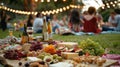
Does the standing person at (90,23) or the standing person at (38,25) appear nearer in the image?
the standing person at (90,23)

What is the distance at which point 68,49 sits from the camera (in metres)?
5.35

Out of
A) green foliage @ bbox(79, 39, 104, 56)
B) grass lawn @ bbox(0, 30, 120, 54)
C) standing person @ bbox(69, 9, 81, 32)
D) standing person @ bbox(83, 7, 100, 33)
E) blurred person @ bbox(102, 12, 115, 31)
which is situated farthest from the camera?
blurred person @ bbox(102, 12, 115, 31)

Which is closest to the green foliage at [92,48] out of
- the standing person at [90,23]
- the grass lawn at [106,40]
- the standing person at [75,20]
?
the grass lawn at [106,40]

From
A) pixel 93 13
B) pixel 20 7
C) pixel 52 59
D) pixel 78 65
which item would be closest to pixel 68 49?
pixel 52 59

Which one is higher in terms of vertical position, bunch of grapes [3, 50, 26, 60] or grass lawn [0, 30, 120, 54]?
bunch of grapes [3, 50, 26, 60]

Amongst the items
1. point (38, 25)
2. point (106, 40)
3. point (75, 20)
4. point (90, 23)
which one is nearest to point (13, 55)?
point (106, 40)

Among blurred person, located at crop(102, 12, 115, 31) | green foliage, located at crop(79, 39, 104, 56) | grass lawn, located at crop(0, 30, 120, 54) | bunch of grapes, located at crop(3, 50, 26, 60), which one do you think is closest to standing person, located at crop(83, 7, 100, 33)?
blurred person, located at crop(102, 12, 115, 31)

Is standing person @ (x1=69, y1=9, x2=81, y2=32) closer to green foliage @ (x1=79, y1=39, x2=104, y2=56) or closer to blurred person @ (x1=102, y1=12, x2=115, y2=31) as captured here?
blurred person @ (x1=102, y1=12, x2=115, y2=31)

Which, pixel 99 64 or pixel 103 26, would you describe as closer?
pixel 99 64

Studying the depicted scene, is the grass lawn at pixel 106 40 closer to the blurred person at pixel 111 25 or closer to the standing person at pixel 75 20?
the standing person at pixel 75 20

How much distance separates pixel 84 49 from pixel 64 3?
84.5ft

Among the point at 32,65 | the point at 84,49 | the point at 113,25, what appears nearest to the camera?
the point at 32,65

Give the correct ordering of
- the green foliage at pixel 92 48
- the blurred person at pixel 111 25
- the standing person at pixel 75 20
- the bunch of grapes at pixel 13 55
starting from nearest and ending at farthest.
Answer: the bunch of grapes at pixel 13 55 → the green foliage at pixel 92 48 → the standing person at pixel 75 20 → the blurred person at pixel 111 25

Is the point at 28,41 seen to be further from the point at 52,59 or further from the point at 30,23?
the point at 30,23
